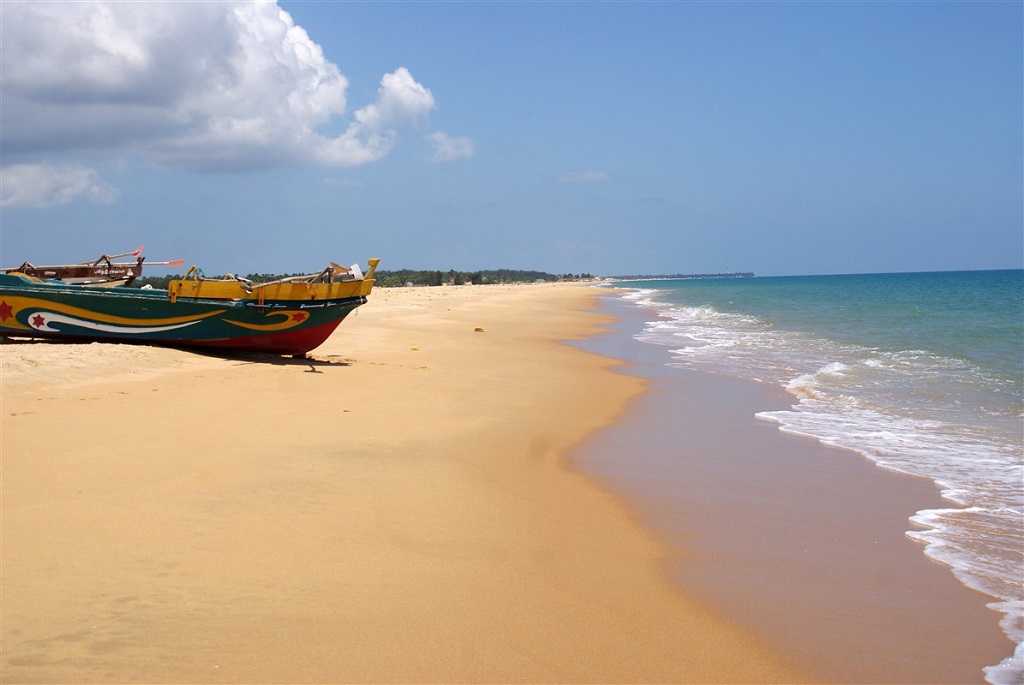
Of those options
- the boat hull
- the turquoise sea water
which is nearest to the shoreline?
the turquoise sea water

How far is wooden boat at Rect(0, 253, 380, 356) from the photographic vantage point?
13.2 m

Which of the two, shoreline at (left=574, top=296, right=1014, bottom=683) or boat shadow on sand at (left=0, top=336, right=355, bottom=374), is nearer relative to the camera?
shoreline at (left=574, top=296, right=1014, bottom=683)

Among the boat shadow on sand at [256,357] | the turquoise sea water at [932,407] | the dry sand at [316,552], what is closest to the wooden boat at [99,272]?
the boat shadow on sand at [256,357]

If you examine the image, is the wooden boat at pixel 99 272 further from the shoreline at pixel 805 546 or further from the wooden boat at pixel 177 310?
the shoreline at pixel 805 546

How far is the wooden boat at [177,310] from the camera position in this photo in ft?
43.2

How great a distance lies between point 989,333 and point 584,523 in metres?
21.8

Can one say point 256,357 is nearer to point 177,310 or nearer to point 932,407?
point 177,310

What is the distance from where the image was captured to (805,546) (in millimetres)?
5332

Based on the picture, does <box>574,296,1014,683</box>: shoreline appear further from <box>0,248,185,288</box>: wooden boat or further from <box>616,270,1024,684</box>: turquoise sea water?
<box>0,248,185,288</box>: wooden boat

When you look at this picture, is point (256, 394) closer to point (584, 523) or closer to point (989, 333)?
point (584, 523)

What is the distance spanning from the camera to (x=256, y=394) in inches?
381

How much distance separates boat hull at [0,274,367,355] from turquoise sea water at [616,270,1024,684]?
25.8ft

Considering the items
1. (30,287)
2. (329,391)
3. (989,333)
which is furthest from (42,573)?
(989,333)

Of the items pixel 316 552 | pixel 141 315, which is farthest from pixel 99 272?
pixel 316 552
